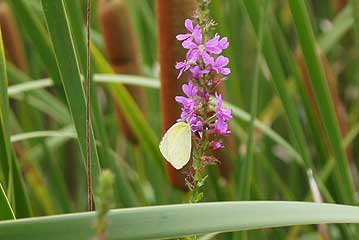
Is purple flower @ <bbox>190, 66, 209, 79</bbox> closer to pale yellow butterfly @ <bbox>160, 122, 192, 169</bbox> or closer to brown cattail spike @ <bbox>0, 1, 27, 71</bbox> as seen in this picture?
pale yellow butterfly @ <bbox>160, 122, 192, 169</bbox>

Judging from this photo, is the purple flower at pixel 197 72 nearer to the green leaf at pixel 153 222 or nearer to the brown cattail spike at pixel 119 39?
the green leaf at pixel 153 222

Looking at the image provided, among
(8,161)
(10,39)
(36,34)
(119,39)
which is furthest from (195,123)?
(10,39)

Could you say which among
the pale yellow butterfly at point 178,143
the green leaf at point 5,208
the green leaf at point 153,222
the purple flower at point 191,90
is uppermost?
the purple flower at point 191,90

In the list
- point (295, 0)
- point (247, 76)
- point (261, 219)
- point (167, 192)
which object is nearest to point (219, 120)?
point (261, 219)

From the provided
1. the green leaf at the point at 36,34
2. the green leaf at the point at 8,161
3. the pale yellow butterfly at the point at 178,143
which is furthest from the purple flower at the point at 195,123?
the green leaf at the point at 36,34

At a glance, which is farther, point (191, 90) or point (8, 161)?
point (8, 161)

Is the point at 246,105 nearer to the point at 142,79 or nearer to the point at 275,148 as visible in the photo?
the point at 275,148

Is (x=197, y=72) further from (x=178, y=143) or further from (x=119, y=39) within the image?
(x=119, y=39)
